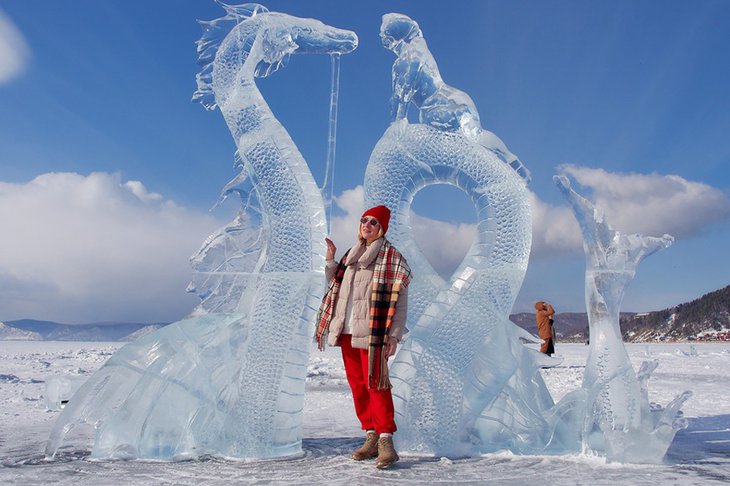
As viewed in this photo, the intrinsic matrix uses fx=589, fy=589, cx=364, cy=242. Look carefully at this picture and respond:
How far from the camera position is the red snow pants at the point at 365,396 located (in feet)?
13.4

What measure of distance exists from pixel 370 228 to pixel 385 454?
1568mm

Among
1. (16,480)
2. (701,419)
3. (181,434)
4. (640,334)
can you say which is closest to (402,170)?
(181,434)

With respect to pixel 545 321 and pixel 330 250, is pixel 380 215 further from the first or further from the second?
pixel 545 321

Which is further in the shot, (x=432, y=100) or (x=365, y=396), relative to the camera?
(x=432, y=100)

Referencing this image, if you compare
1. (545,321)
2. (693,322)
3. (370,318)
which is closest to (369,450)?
(370,318)

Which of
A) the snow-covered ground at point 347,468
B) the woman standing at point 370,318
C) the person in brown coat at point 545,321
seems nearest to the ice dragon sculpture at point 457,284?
the snow-covered ground at point 347,468

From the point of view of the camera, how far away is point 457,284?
4.89 m

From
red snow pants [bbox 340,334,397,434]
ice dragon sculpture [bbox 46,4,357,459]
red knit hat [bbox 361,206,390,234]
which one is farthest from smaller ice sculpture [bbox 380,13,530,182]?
red snow pants [bbox 340,334,397,434]

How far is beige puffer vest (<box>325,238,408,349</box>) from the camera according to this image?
4027 millimetres

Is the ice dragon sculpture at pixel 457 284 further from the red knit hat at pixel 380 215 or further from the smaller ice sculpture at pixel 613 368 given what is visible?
the red knit hat at pixel 380 215

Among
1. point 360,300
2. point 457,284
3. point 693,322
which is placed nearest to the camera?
point 360,300

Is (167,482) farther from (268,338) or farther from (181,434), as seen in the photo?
(268,338)

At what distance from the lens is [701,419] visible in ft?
21.5

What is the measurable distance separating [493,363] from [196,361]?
2.39 m
